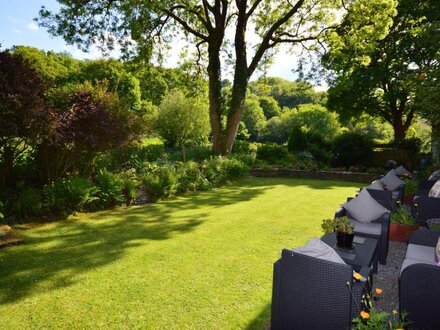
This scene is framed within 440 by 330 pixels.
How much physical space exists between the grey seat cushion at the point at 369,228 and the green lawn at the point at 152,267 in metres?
1.23

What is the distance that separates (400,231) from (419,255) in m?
2.25

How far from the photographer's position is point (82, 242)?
6.09m

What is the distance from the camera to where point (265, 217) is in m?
8.05

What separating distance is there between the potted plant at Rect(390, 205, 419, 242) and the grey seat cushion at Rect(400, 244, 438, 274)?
5.82 ft

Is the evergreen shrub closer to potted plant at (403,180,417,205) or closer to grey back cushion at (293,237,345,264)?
potted plant at (403,180,417,205)

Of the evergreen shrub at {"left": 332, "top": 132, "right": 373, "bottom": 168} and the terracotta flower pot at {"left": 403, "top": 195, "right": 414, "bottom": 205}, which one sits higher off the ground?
the evergreen shrub at {"left": 332, "top": 132, "right": 373, "bottom": 168}

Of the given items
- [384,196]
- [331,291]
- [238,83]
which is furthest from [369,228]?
[238,83]

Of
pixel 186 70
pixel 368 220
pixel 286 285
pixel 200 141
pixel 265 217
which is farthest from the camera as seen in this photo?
pixel 200 141

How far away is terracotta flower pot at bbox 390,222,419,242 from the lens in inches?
238

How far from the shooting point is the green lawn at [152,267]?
12.1 feet

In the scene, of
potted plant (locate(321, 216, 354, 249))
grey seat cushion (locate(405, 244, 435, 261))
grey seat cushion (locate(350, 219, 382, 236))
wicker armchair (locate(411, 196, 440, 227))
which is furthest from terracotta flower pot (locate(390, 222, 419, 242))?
potted plant (locate(321, 216, 354, 249))

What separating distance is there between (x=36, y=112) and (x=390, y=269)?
288 inches

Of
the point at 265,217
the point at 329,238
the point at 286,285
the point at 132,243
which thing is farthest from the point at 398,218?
the point at 132,243

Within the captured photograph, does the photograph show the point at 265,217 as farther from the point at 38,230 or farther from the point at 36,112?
the point at 36,112
